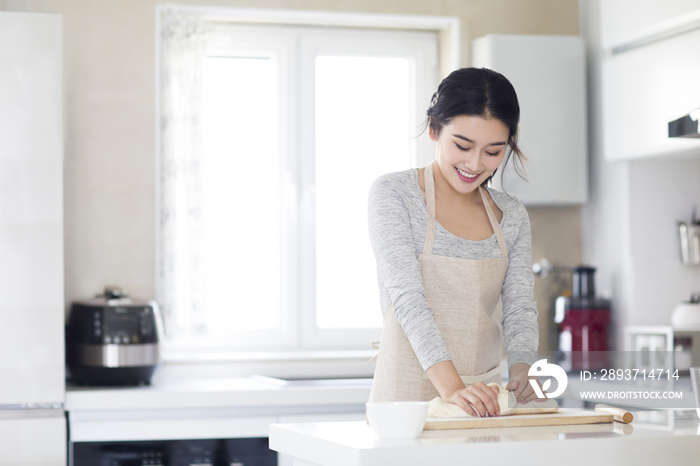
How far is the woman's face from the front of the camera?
158cm

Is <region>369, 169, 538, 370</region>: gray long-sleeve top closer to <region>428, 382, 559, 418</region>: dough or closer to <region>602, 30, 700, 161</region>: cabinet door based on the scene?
<region>428, 382, 559, 418</region>: dough

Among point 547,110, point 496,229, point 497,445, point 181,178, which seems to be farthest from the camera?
point 547,110

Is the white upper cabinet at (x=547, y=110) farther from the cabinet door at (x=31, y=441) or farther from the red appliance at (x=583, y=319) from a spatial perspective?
the cabinet door at (x=31, y=441)

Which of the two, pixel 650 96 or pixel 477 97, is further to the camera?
pixel 650 96

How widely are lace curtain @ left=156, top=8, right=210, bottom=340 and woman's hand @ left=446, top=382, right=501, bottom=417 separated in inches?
68.1

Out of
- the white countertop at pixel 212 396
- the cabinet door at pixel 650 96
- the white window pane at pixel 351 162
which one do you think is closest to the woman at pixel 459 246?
the white countertop at pixel 212 396

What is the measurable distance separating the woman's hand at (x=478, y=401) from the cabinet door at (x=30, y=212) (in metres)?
1.48

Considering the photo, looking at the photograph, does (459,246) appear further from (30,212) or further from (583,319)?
(583,319)

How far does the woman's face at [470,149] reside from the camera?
5.17 ft

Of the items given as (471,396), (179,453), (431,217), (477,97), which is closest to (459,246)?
(431,217)

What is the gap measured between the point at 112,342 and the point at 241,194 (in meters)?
0.85

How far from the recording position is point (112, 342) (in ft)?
8.33

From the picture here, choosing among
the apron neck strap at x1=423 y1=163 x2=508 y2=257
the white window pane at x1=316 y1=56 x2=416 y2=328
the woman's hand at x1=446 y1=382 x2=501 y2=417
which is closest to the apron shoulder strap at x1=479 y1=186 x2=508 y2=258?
the apron neck strap at x1=423 y1=163 x2=508 y2=257

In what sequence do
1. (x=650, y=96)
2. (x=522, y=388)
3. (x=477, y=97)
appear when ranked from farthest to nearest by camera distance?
(x=650, y=96) → (x=477, y=97) → (x=522, y=388)
